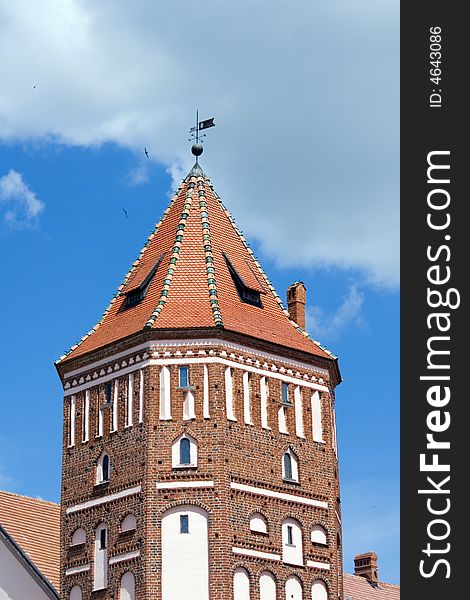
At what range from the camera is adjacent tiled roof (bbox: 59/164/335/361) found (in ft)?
126

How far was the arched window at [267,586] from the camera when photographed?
119ft

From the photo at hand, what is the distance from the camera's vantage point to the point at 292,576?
3706 cm

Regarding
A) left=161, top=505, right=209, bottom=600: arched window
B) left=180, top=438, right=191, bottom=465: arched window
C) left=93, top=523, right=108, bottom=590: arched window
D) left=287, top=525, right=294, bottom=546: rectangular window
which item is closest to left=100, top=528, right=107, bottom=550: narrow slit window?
left=93, top=523, right=108, bottom=590: arched window

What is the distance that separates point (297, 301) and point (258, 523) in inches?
315

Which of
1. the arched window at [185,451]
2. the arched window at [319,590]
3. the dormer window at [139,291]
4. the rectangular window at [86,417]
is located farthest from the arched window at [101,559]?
the dormer window at [139,291]

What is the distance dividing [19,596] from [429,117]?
19434 millimetres

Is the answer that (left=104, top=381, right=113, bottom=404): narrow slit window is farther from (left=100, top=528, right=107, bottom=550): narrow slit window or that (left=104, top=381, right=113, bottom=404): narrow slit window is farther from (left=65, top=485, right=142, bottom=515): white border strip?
(left=100, top=528, right=107, bottom=550): narrow slit window

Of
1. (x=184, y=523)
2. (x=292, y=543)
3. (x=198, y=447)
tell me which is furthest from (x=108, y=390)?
(x=292, y=543)

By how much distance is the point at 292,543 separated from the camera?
37375mm

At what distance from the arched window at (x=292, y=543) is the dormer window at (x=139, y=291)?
7.36 m

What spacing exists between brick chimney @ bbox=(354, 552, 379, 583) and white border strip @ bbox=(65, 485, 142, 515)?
22.1m

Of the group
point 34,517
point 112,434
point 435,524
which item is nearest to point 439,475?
point 435,524

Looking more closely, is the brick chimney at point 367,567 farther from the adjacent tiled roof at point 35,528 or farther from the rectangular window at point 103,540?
the rectangular window at point 103,540

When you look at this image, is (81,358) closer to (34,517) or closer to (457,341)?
(34,517)
